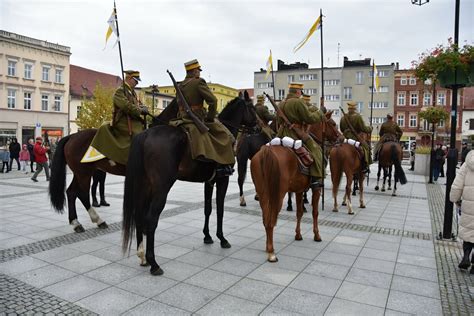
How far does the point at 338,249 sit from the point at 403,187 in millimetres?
10086

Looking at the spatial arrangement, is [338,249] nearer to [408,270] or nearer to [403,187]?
[408,270]

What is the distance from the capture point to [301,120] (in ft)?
19.2

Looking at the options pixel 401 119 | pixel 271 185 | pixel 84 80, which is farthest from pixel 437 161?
pixel 84 80

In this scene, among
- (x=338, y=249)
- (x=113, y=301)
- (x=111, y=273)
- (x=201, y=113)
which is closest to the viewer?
(x=113, y=301)

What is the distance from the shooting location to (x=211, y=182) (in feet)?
18.6

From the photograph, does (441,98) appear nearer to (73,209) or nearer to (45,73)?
(45,73)

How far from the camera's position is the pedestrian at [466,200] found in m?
4.71

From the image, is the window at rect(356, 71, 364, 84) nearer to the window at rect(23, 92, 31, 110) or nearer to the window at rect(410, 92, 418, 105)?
the window at rect(410, 92, 418, 105)

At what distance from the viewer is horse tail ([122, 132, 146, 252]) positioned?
15.0 ft

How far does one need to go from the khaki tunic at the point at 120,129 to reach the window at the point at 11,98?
3875 centimetres

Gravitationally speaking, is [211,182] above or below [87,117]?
below

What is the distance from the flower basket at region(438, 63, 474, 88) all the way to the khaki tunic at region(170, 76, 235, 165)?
412 cm

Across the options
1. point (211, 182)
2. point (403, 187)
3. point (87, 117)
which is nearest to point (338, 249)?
point (211, 182)

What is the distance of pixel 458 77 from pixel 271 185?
4.08m
